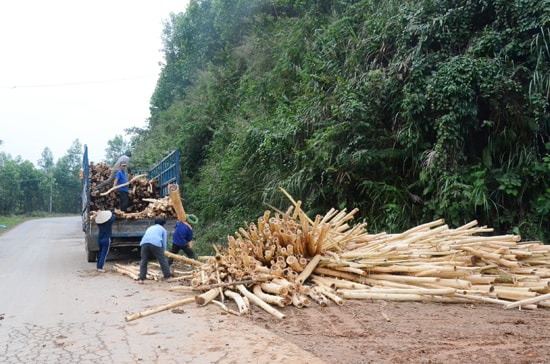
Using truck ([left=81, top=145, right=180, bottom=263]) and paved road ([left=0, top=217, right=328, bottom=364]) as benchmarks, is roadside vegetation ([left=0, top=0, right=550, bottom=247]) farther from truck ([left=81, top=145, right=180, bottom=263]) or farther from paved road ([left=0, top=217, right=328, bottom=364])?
paved road ([left=0, top=217, right=328, bottom=364])

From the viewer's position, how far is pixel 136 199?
13.2 m

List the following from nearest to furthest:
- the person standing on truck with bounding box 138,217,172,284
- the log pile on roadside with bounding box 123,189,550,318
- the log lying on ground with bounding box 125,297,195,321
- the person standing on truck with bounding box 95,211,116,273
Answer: the log lying on ground with bounding box 125,297,195,321 → the log pile on roadside with bounding box 123,189,550,318 → the person standing on truck with bounding box 138,217,172,284 → the person standing on truck with bounding box 95,211,116,273

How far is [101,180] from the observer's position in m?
13.4

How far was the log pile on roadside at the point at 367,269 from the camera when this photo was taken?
616 cm

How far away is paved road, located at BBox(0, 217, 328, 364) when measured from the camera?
15.2 ft

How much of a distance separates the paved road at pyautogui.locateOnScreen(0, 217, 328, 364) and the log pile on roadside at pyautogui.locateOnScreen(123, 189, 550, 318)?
2.11 feet

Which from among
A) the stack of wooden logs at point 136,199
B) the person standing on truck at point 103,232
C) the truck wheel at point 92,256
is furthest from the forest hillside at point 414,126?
the person standing on truck at point 103,232

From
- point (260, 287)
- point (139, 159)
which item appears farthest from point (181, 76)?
point (260, 287)

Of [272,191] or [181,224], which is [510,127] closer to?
[272,191]

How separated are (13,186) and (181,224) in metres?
52.7

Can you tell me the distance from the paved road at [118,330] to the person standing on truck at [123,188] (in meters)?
A: 3.72

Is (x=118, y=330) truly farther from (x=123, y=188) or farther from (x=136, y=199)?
(x=136, y=199)

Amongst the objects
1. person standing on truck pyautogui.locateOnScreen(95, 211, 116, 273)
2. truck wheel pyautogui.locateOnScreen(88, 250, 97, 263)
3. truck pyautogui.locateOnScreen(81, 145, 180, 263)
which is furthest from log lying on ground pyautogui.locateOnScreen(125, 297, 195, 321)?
truck wheel pyautogui.locateOnScreen(88, 250, 97, 263)

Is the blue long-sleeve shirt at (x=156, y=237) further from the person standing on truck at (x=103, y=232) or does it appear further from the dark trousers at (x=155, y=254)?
the person standing on truck at (x=103, y=232)
